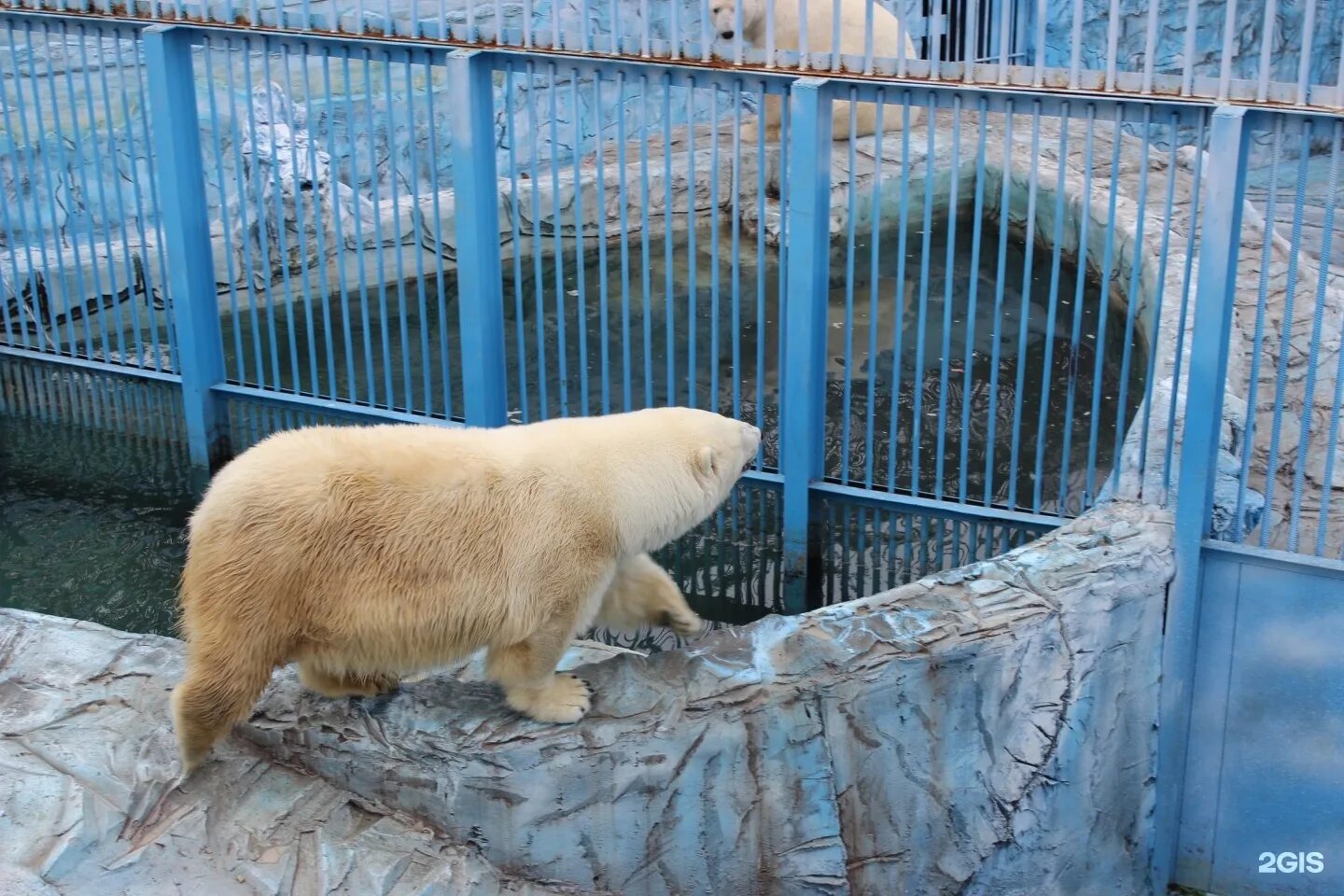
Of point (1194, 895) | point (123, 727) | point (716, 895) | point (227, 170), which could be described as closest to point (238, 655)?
point (123, 727)

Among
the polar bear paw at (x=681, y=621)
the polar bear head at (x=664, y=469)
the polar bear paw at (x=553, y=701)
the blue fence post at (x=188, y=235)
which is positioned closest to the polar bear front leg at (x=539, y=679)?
the polar bear paw at (x=553, y=701)

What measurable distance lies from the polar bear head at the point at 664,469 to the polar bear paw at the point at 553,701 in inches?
13.3

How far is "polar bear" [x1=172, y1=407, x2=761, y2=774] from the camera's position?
307 centimetres

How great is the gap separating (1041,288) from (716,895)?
5301 millimetres

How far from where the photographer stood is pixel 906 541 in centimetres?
479

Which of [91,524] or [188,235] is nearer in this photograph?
[91,524]

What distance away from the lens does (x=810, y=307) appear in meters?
4.38

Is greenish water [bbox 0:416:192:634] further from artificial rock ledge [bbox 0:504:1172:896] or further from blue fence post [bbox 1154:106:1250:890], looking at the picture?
blue fence post [bbox 1154:106:1250:890]

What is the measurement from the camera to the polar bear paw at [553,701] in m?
3.23

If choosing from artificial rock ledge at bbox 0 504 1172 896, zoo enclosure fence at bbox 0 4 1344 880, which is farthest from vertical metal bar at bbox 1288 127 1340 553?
artificial rock ledge at bbox 0 504 1172 896

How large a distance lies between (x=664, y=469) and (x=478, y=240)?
1688 millimetres

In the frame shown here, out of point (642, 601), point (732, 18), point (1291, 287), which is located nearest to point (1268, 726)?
point (1291, 287)

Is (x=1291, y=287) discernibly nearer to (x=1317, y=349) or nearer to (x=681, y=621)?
(x=1317, y=349)

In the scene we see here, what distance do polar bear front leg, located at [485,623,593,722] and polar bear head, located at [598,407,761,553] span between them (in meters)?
0.28
